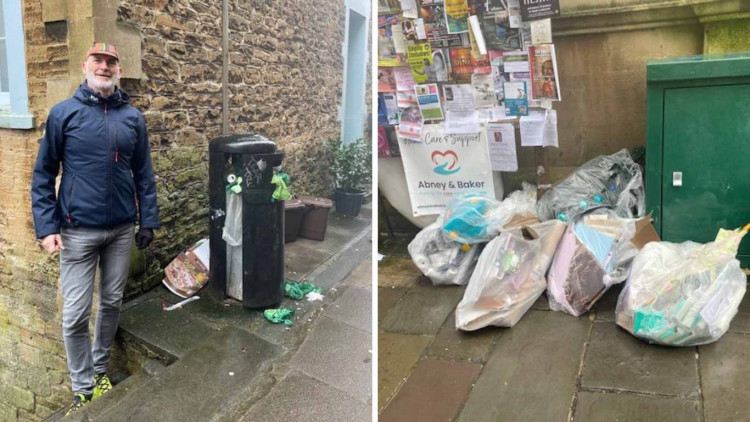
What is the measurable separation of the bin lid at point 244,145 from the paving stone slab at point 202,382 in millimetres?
1100

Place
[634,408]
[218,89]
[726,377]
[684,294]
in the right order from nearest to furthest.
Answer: [634,408] < [726,377] < [684,294] < [218,89]

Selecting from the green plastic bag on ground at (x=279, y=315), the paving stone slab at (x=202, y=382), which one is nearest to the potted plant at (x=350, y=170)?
the green plastic bag on ground at (x=279, y=315)

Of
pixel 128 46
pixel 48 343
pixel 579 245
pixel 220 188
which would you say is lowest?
pixel 48 343

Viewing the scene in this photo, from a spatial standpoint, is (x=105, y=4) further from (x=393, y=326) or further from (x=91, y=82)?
(x=393, y=326)

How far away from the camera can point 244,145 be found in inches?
150

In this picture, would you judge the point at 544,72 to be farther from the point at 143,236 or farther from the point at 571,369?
the point at 143,236

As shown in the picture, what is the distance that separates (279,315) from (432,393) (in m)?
1.41

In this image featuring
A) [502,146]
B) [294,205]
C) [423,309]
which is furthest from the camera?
[294,205]

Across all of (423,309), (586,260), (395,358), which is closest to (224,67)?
(423,309)

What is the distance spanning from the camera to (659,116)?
141 inches

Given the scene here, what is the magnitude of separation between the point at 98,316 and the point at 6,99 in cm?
170

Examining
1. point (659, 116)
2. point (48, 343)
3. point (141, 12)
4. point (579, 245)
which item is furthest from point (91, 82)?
point (659, 116)

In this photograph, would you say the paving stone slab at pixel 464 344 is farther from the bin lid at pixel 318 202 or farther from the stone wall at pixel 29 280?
the stone wall at pixel 29 280

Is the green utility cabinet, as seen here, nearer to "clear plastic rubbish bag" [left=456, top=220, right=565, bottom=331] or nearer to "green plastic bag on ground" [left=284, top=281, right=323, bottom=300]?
"clear plastic rubbish bag" [left=456, top=220, right=565, bottom=331]
